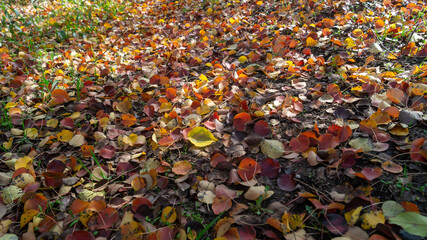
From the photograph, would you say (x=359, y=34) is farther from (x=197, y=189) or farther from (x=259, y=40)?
(x=197, y=189)

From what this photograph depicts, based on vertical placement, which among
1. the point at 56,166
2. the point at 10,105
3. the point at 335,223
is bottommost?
the point at 335,223

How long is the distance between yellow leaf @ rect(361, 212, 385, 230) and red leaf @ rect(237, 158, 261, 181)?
43cm

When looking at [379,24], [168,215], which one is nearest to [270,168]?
[168,215]

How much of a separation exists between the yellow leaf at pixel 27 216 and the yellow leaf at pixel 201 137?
0.76 meters

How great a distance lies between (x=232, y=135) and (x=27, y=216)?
1.00 m

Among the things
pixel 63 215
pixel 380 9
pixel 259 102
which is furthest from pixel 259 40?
pixel 63 215

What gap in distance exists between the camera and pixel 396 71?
161 cm

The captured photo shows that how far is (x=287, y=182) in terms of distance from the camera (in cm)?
105

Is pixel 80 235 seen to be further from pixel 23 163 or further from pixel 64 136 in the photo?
pixel 64 136

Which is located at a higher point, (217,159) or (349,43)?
(349,43)

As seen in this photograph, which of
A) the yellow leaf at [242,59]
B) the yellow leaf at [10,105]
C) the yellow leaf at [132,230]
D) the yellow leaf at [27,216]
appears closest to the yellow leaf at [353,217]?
the yellow leaf at [132,230]

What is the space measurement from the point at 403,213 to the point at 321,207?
0.25 m

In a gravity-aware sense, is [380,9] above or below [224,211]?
above

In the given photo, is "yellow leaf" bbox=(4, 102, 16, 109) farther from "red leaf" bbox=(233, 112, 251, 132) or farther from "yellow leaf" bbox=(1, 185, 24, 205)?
"red leaf" bbox=(233, 112, 251, 132)
